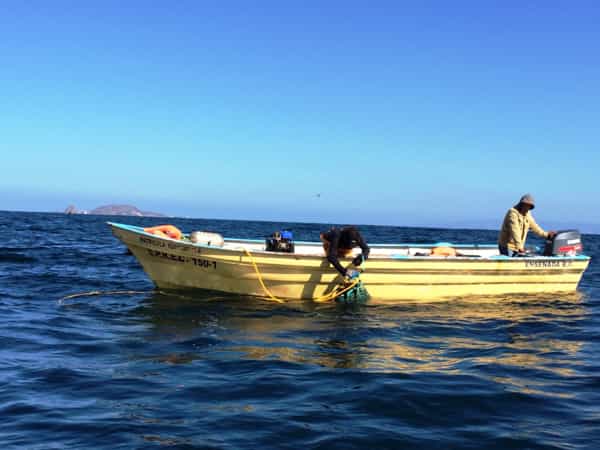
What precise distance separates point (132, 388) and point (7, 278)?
1049 cm

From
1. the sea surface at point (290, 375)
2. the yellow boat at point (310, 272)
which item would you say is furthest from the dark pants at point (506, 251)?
the sea surface at point (290, 375)

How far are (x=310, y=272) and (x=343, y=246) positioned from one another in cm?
97

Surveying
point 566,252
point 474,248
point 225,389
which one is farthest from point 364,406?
point 474,248

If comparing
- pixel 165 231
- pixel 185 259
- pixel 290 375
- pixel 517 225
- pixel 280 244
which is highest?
pixel 517 225

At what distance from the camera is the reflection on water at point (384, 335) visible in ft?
24.1

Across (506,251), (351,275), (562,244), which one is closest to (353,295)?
(351,275)

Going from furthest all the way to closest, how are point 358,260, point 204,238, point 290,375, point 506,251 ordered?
point 506,251, point 204,238, point 358,260, point 290,375

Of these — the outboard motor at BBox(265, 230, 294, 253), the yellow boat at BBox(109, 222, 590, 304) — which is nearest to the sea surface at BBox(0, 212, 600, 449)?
the yellow boat at BBox(109, 222, 590, 304)

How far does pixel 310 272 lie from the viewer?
11883mm

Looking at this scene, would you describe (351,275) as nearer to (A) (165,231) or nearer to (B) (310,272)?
(B) (310,272)

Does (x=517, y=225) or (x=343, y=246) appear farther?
(x=517, y=225)

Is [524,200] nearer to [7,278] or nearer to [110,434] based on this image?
[110,434]

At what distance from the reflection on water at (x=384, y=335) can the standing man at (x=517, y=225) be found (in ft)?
5.55

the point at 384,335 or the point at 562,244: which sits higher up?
the point at 562,244
